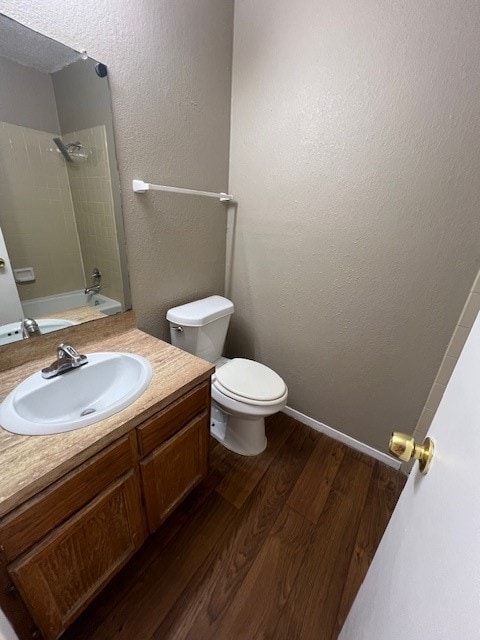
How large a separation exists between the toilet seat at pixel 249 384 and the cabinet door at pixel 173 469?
29cm

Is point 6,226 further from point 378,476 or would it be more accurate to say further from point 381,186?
point 378,476

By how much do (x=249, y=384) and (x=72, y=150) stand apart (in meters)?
1.30

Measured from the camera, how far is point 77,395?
39.7 inches

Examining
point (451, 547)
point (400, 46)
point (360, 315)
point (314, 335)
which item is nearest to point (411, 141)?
point (400, 46)

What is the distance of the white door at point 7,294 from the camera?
37.0 inches

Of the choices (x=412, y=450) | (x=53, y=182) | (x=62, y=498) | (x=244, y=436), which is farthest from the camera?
(x=244, y=436)

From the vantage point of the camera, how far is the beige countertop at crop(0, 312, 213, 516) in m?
0.64

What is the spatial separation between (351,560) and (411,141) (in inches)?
72.3

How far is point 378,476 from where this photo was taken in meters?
1.55

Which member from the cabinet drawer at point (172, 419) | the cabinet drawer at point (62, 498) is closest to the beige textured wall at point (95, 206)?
the cabinet drawer at point (172, 419)

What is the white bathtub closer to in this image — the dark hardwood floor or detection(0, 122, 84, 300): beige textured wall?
detection(0, 122, 84, 300): beige textured wall

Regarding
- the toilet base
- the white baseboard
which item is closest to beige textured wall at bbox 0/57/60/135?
the toilet base

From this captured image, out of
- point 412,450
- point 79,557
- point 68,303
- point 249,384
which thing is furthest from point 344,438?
point 68,303

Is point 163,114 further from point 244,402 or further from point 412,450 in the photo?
point 412,450
